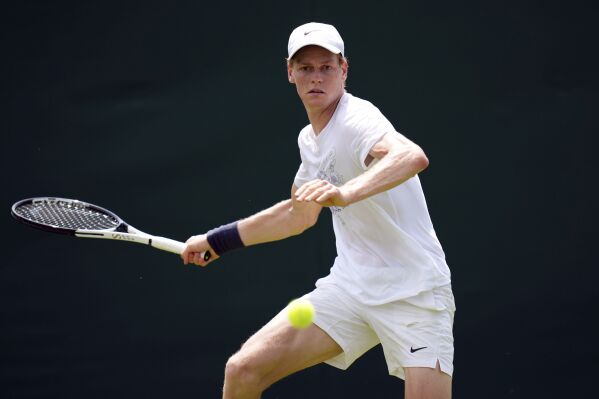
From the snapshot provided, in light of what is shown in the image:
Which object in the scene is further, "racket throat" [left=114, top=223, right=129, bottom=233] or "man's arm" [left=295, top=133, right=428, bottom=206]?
"racket throat" [left=114, top=223, right=129, bottom=233]

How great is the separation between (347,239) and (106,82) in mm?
1868

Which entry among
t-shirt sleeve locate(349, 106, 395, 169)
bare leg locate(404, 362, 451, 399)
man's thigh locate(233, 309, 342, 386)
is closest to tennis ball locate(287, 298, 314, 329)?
man's thigh locate(233, 309, 342, 386)

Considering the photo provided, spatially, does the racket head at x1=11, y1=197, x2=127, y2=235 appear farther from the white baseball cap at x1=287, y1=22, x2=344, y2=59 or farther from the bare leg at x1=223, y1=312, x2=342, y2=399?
the white baseball cap at x1=287, y1=22, x2=344, y2=59

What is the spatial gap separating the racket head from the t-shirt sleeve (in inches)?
49.1

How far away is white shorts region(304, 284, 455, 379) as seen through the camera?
4.07 m

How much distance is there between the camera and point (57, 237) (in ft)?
18.5

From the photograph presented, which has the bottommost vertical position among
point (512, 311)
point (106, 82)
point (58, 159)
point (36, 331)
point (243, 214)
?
point (512, 311)

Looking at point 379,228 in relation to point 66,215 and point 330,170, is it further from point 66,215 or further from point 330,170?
point 66,215

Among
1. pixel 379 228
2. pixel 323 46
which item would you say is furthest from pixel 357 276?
pixel 323 46

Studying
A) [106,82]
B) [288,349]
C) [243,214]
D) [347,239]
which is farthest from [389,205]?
[106,82]

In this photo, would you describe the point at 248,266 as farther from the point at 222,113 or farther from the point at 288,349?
the point at 288,349

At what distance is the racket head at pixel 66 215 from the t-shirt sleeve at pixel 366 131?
4.09 feet

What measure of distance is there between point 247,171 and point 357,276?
Answer: 1540 millimetres

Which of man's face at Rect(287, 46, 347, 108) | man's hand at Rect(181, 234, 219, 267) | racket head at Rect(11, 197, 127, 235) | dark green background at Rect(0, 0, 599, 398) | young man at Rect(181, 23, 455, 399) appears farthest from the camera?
dark green background at Rect(0, 0, 599, 398)
